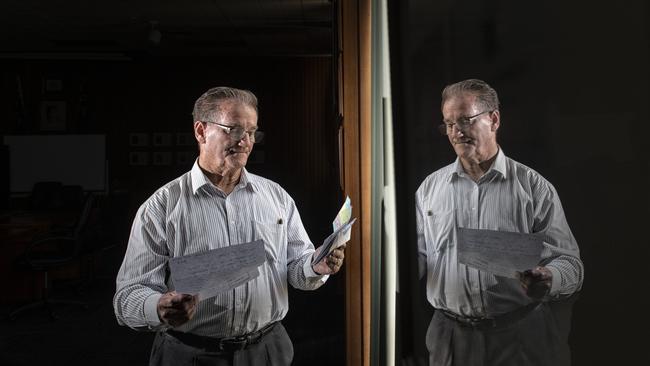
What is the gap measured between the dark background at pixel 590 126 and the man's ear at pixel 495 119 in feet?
0.07

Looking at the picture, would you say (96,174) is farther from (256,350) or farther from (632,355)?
(632,355)

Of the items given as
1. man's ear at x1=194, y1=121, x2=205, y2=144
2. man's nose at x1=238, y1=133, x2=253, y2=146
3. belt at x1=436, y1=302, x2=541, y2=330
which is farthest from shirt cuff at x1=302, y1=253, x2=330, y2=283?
belt at x1=436, y1=302, x2=541, y2=330

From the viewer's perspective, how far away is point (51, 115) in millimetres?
2787

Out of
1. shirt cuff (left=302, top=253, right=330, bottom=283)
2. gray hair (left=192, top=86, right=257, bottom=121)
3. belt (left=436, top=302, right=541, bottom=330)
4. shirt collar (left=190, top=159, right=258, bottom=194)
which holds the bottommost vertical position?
shirt cuff (left=302, top=253, right=330, bottom=283)

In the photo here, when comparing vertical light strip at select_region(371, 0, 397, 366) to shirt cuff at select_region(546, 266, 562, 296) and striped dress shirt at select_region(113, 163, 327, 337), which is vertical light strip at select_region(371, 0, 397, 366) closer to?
striped dress shirt at select_region(113, 163, 327, 337)

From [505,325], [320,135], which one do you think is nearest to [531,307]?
[505,325]

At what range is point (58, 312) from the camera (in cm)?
274

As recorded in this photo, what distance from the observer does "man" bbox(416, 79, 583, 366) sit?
53 cm

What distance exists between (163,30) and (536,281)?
2.77m

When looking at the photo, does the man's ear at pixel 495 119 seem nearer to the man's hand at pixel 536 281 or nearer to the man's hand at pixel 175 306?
the man's hand at pixel 536 281

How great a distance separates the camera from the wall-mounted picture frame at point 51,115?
2.73 metres

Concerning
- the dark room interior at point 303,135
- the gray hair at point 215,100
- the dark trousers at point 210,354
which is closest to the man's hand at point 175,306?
the dark trousers at point 210,354

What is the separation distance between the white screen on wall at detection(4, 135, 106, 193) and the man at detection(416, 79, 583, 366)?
205 cm

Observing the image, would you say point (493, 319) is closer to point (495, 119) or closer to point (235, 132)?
point (495, 119)
